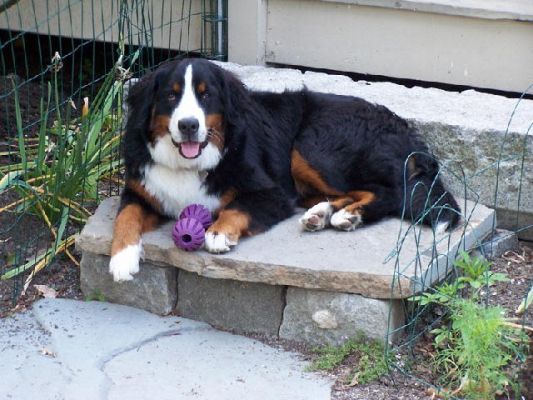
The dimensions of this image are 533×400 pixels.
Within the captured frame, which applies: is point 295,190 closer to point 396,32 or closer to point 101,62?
point 396,32

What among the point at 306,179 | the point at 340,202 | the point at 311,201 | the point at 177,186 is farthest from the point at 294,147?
the point at 177,186

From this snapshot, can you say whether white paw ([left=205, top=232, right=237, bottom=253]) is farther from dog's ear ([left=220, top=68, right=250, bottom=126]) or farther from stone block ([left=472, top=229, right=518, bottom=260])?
stone block ([left=472, top=229, right=518, bottom=260])

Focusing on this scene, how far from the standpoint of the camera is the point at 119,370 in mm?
4316

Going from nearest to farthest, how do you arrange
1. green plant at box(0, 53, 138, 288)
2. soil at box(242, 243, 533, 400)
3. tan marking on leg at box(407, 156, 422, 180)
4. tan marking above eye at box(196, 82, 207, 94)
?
soil at box(242, 243, 533, 400)
tan marking above eye at box(196, 82, 207, 94)
tan marking on leg at box(407, 156, 422, 180)
green plant at box(0, 53, 138, 288)

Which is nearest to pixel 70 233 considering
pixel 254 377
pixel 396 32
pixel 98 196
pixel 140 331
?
Result: pixel 98 196

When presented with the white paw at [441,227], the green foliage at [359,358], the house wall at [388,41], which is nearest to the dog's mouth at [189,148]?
the green foliage at [359,358]

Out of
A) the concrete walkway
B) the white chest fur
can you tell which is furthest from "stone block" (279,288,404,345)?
the white chest fur

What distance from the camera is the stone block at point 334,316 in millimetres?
4398

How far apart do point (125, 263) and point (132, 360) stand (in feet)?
1.56

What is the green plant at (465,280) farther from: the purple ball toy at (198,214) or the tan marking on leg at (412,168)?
the purple ball toy at (198,214)

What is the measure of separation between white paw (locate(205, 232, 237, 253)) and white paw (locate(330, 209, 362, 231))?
53 centimetres

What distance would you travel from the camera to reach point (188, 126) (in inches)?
181

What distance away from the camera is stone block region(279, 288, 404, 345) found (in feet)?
14.4

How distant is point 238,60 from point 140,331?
275 cm
